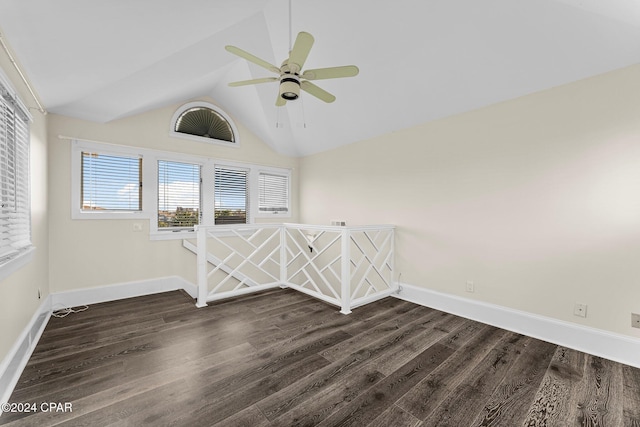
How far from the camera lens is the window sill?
1.65m

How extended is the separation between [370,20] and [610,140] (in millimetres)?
2289

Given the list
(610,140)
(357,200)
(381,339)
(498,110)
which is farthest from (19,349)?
(610,140)

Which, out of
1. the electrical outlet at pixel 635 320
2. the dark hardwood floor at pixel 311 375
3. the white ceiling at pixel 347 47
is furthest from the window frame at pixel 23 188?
the electrical outlet at pixel 635 320

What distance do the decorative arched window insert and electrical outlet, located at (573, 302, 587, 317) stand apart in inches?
187

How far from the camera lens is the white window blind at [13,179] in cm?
183

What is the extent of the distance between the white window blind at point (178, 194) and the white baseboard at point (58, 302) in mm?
855

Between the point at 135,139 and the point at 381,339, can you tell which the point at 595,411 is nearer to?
the point at 381,339

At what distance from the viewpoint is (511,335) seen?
2.61 metres

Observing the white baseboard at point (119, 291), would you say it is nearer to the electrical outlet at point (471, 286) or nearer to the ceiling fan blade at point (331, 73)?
the ceiling fan blade at point (331, 73)

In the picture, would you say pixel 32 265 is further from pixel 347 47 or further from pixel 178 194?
pixel 347 47

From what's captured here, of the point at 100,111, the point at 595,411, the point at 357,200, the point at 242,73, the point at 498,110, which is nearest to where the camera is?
the point at 595,411

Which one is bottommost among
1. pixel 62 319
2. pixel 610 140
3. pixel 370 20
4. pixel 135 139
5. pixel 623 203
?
pixel 62 319

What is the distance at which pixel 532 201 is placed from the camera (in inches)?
103

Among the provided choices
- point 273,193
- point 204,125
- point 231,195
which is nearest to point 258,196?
point 273,193
